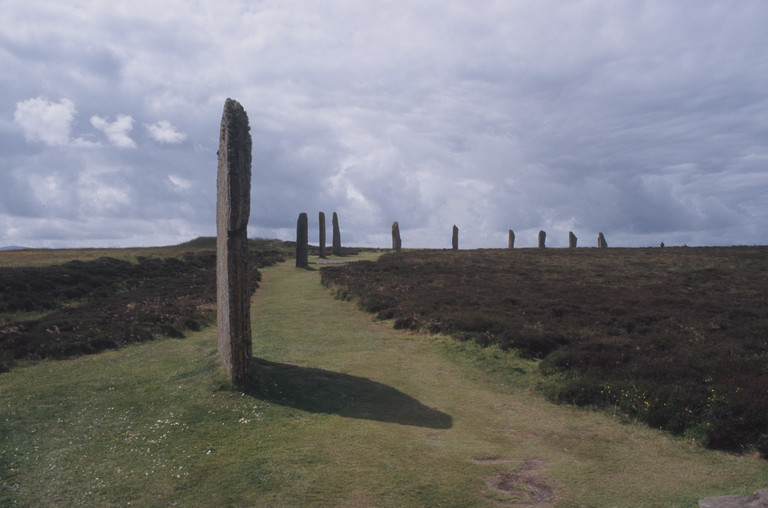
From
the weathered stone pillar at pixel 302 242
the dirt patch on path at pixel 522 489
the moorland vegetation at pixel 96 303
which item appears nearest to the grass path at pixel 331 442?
the dirt patch on path at pixel 522 489

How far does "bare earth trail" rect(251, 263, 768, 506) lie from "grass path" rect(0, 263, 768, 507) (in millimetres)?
30

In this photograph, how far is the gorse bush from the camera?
844 centimetres

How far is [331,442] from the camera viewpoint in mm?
7625

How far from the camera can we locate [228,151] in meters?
10.2

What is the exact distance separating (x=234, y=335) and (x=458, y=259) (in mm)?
31251

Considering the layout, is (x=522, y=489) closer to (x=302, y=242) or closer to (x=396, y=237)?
(x=302, y=242)

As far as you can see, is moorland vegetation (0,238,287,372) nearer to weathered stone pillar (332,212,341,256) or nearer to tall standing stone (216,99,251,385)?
tall standing stone (216,99,251,385)

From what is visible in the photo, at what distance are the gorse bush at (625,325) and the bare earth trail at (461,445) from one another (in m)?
0.66

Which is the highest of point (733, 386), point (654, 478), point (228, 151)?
point (228, 151)

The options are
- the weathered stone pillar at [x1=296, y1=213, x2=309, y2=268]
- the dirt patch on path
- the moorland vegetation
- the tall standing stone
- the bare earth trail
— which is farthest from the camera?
the weathered stone pillar at [x1=296, y1=213, x2=309, y2=268]

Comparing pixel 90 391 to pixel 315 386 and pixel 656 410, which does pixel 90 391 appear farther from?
pixel 656 410

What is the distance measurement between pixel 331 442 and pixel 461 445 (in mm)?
2074

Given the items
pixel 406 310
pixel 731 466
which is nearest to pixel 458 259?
pixel 406 310

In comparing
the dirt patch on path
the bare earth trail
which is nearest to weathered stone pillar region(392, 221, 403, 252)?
the bare earth trail
